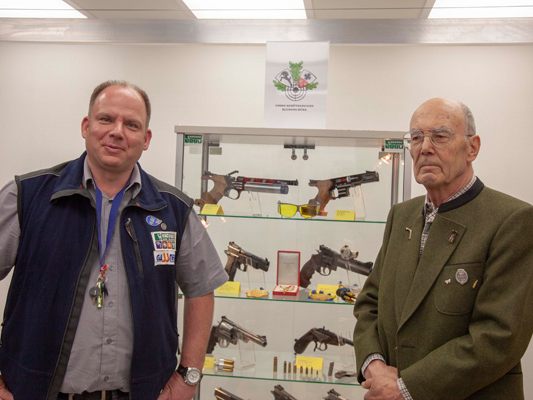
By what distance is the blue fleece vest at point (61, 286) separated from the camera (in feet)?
6.54

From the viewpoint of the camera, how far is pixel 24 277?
2033 mm

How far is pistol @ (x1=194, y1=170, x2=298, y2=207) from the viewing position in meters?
3.48

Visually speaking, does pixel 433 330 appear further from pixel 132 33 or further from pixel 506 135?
pixel 132 33

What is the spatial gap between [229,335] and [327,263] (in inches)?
30.2

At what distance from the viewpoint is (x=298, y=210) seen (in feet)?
11.5

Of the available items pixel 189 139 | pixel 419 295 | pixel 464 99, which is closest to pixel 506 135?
pixel 464 99

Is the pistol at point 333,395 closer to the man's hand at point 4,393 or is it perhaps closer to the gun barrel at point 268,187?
the gun barrel at point 268,187

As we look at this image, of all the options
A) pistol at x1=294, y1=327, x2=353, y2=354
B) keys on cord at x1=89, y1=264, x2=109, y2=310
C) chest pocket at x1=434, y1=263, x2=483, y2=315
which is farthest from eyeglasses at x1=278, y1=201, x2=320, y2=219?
keys on cord at x1=89, y1=264, x2=109, y2=310

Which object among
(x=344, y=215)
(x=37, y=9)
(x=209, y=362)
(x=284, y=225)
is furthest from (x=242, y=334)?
(x=37, y=9)

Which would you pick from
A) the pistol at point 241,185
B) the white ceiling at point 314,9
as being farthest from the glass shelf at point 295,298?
the white ceiling at point 314,9

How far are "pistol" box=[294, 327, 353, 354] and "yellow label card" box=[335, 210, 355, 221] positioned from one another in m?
0.71

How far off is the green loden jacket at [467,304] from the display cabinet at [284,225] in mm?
Answer: 1233

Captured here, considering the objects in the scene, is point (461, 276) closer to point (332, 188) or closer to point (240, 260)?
point (332, 188)

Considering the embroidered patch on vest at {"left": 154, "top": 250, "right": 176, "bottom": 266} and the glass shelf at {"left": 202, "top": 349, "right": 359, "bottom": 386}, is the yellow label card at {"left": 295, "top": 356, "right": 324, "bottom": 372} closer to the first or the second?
the glass shelf at {"left": 202, "top": 349, "right": 359, "bottom": 386}
